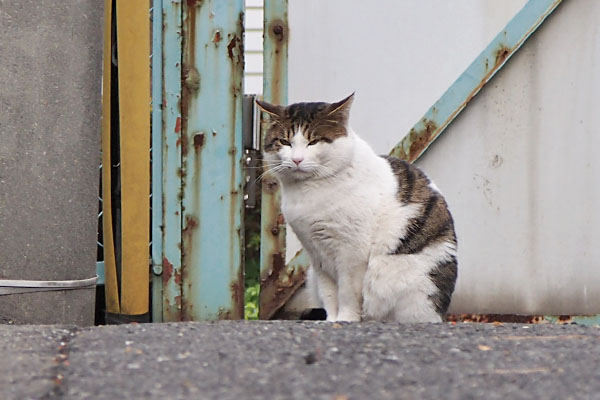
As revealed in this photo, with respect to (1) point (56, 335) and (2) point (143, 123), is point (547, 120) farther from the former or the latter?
(1) point (56, 335)

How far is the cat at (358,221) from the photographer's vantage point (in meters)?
3.14

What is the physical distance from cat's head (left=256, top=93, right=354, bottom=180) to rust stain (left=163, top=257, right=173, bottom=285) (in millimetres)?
797

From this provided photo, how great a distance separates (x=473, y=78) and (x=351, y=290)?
4.00 ft

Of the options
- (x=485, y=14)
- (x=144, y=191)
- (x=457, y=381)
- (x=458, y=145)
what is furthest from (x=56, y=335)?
(x=485, y=14)

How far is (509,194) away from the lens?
12.3 feet

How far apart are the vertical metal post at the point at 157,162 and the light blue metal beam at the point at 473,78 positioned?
3.65ft

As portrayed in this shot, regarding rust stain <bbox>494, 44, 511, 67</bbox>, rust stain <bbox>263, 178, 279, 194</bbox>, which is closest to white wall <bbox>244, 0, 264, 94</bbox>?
rust stain <bbox>263, 178, 279, 194</bbox>

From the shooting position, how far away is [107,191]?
147 inches

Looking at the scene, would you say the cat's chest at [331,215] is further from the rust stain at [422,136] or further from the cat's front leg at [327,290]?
the rust stain at [422,136]

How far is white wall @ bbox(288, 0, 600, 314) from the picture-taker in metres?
3.69

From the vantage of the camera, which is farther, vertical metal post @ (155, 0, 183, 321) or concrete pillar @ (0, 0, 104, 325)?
vertical metal post @ (155, 0, 183, 321)

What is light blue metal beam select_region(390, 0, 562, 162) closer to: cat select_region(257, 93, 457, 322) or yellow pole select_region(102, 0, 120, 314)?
cat select_region(257, 93, 457, 322)

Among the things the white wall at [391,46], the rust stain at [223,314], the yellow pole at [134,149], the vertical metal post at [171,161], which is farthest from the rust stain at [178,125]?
the rust stain at [223,314]

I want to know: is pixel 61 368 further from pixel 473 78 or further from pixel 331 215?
pixel 473 78
